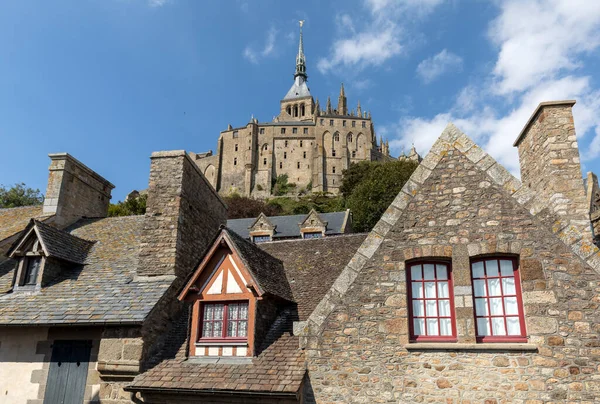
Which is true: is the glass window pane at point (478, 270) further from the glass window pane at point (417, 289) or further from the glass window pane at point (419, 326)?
the glass window pane at point (419, 326)

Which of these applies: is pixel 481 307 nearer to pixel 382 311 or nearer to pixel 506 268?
pixel 506 268

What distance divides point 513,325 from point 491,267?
97 cm

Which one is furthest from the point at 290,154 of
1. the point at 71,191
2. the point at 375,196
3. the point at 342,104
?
the point at 71,191

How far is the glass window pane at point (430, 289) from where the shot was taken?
750 cm

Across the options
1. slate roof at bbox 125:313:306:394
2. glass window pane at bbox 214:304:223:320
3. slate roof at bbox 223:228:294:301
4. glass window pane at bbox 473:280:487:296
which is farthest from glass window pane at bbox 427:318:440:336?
glass window pane at bbox 214:304:223:320

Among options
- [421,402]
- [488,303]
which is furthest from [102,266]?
[488,303]

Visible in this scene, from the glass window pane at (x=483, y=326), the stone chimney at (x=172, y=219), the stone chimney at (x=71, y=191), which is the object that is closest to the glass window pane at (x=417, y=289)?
the glass window pane at (x=483, y=326)

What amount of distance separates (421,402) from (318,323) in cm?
202

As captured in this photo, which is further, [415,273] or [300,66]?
[300,66]

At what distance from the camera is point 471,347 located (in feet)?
22.5

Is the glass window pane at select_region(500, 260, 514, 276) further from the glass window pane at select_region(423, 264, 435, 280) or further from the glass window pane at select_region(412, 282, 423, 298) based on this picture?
the glass window pane at select_region(412, 282, 423, 298)

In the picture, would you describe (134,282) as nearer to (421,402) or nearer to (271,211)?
(421,402)

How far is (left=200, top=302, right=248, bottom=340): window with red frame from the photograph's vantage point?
860 cm

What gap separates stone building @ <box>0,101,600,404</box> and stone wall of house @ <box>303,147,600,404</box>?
2 centimetres
